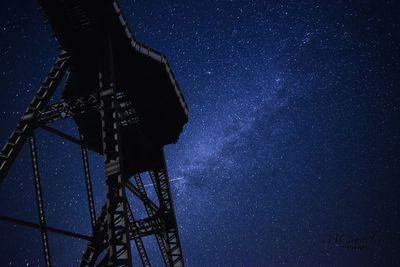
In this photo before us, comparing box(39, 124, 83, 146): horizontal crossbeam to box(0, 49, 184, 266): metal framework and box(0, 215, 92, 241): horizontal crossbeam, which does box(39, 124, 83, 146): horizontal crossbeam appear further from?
box(0, 215, 92, 241): horizontal crossbeam

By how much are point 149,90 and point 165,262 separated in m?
4.83

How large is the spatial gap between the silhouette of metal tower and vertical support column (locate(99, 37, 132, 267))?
14 mm

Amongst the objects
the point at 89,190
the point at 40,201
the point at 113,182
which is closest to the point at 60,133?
the point at 40,201

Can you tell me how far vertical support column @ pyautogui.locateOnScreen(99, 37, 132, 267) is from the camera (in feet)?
13.4

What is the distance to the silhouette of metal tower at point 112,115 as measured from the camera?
15.5 feet

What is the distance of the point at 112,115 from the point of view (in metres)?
5.07

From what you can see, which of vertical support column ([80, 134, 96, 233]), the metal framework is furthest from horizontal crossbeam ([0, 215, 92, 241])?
vertical support column ([80, 134, 96, 233])

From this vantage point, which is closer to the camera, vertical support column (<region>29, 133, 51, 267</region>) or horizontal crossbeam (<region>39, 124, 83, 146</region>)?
vertical support column (<region>29, 133, 51, 267</region>)

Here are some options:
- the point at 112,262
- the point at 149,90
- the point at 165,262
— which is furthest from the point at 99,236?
the point at 149,90

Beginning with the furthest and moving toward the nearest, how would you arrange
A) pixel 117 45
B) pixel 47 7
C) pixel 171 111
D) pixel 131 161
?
pixel 131 161, pixel 171 111, pixel 117 45, pixel 47 7

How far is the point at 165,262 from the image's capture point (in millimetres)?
7809

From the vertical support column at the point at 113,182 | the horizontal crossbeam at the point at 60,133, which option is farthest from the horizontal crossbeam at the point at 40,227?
the horizontal crossbeam at the point at 60,133

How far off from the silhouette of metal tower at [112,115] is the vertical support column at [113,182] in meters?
0.01

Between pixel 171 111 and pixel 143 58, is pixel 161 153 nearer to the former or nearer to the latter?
pixel 171 111
